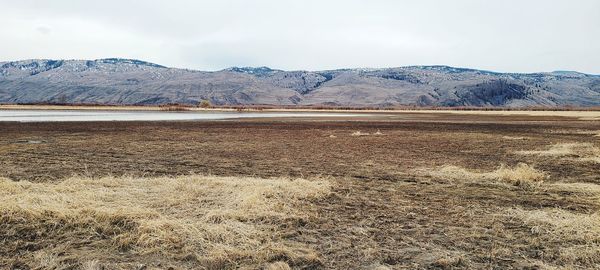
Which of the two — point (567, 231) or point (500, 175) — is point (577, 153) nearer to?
point (500, 175)

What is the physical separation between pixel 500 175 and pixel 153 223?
34.3 feet

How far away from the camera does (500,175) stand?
43.4 ft

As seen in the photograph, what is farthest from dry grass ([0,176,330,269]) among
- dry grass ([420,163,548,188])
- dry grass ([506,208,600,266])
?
dry grass ([420,163,548,188])

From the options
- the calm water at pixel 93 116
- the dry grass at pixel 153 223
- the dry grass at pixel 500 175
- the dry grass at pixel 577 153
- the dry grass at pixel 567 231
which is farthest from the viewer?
the calm water at pixel 93 116

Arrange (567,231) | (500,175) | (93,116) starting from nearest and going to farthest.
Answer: (567,231), (500,175), (93,116)

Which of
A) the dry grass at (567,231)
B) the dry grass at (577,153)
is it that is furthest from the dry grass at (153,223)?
the dry grass at (577,153)

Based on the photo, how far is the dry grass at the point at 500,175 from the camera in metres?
12.4

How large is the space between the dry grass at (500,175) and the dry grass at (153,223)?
4.77 m

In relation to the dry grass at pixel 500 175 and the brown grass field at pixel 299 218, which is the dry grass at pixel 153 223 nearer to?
the brown grass field at pixel 299 218

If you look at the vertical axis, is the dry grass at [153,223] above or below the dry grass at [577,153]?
above

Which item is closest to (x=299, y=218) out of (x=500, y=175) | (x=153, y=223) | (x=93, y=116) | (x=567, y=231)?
(x=153, y=223)

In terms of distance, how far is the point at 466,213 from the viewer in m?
8.95

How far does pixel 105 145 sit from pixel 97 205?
15.1 m

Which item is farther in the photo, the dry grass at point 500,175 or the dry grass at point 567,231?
the dry grass at point 500,175
